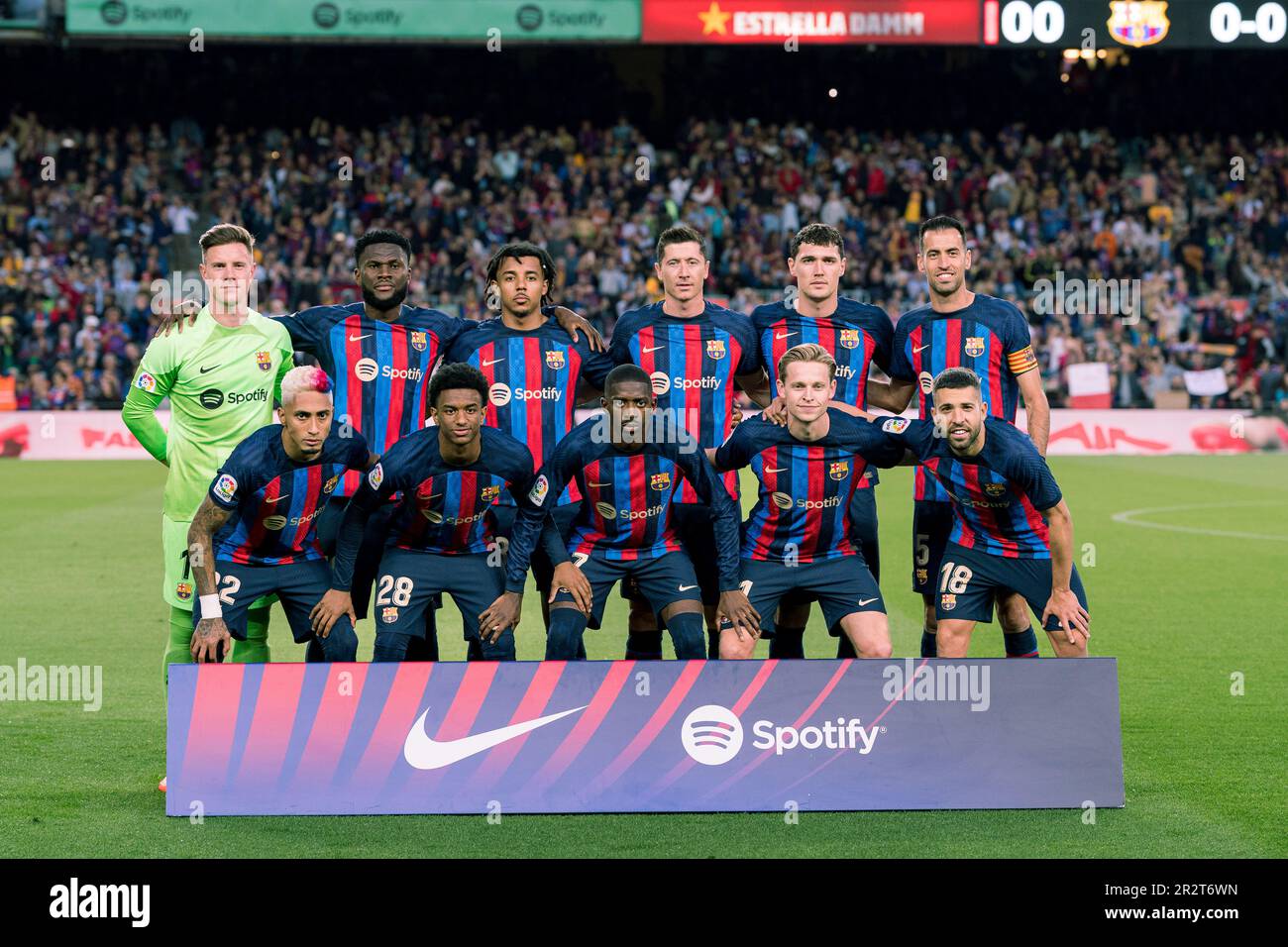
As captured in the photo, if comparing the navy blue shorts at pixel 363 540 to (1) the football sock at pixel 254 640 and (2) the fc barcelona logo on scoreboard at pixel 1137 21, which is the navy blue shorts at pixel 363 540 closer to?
(1) the football sock at pixel 254 640

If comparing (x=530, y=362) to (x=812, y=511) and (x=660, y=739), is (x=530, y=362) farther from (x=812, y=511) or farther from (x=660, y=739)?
(x=660, y=739)

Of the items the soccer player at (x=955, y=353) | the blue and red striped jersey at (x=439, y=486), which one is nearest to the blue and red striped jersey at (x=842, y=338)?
the soccer player at (x=955, y=353)

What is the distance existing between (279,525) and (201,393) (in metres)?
0.67

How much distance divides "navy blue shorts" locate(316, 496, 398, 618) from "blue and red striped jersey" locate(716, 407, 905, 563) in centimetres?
138

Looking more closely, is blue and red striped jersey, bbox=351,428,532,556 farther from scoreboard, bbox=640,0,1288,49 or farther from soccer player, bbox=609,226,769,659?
scoreboard, bbox=640,0,1288,49

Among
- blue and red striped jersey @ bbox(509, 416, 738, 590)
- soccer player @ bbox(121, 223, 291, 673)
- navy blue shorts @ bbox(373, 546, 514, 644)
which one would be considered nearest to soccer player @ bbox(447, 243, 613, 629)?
blue and red striped jersey @ bbox(509, 416, 738, 590)

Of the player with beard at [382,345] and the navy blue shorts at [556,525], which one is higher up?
the player with beard at [382,345]

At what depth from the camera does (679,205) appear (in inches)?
1107

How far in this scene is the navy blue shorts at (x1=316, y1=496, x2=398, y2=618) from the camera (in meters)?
6.36

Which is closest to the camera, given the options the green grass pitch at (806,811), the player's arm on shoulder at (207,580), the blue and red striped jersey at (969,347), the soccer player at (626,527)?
the green grass pitch at (806,811)

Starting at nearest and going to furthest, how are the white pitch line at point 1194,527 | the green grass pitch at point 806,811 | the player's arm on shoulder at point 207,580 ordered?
the green grass pitch at point 806,811, the player's arm on shoulder at point 207,580, the white pitch line at point 1194,527

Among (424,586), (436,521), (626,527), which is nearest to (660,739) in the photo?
(626,527)

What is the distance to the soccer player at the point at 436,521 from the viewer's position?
609cm

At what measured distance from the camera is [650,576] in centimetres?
638
